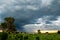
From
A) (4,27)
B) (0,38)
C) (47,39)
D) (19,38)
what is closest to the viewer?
(47,39)

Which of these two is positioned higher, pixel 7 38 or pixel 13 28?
pixel 13 28

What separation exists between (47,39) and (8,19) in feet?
193

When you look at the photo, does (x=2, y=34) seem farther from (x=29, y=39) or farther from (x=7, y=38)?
(x=29, y=39)

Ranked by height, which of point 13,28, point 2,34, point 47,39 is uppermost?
point 13,28

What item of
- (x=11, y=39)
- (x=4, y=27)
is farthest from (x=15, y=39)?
(x=4, y=27)

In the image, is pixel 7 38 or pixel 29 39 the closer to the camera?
pixel 29 39

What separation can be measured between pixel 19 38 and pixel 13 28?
52921 mm

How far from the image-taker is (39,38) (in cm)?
2225

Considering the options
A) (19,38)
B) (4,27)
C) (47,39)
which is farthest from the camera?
(4,27)

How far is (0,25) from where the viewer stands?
76625 millimetres

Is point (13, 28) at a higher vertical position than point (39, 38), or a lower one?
higher

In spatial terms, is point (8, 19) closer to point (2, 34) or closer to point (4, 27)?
point (4, 27)

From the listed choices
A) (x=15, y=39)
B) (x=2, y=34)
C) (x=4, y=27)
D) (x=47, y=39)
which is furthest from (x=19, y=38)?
(x=4, y=27)

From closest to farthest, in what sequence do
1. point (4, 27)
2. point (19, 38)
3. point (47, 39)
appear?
point (47, 39), point (19, 38), point (4, 27)
